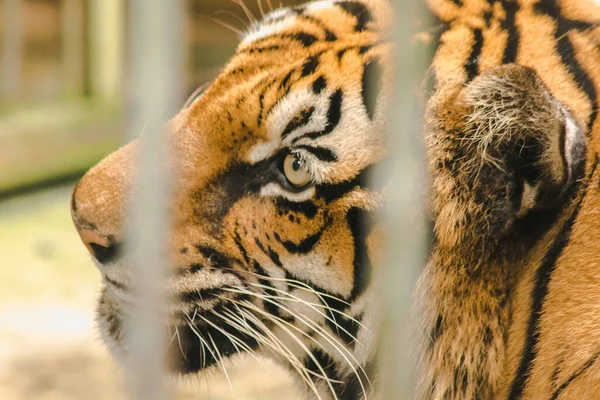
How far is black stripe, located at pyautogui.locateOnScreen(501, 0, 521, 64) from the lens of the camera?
4.30ft

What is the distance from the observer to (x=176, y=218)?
1.32 metres

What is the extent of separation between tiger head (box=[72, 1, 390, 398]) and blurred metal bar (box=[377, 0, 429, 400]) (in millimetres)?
61

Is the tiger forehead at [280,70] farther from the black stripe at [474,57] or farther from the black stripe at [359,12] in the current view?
the black stripe at [474,57]

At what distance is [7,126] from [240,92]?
138 inches

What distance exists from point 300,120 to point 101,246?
367mm

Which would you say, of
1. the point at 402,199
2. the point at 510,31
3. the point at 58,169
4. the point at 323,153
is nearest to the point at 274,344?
the point at 323,153

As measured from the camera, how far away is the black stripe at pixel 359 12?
143cm

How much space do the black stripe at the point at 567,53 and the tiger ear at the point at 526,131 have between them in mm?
74

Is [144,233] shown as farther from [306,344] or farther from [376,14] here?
[376,14]

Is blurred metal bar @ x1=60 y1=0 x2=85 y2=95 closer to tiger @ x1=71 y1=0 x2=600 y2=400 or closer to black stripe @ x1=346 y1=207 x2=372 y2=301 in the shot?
tiger @ x1=71 y1=0 x2=600 y2=400

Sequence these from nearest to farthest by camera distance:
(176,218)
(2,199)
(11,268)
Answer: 1. (176,218)
2. (11,268)
3. (2,199)

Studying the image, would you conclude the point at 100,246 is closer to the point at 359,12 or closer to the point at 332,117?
the point at 332,117

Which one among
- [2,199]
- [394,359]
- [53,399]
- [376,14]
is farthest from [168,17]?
[2,199]

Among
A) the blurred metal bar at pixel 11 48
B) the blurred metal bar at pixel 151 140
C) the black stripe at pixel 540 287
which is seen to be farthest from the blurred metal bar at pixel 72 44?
the blurred metal bar at pixel 151 140
